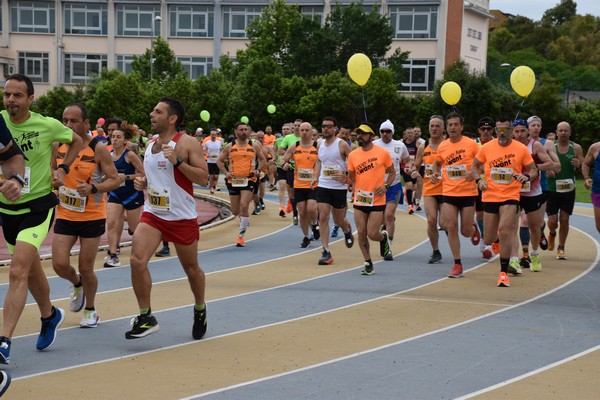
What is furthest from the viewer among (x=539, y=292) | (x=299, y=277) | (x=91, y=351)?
(x=299, y=277)

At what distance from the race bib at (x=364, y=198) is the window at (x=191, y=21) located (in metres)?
61.0

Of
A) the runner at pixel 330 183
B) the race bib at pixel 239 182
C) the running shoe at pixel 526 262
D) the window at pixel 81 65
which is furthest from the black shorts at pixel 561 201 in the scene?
the window at pixel 81 65

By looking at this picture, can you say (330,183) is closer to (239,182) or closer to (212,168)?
(239,182)

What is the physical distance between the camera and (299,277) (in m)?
12.8

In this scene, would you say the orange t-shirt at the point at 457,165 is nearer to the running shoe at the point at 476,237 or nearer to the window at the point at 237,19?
the running shoe at the point at 476,237

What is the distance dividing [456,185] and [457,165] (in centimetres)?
29

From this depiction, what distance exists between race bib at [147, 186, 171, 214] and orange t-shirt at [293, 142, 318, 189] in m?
7.51

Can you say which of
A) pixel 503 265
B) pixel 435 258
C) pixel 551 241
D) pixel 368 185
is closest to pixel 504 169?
pixel 503 265

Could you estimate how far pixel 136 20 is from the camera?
72.7m

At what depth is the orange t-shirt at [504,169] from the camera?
12.1m

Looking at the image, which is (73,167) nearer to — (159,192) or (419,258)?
(159,192)

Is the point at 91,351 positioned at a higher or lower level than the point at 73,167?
lower

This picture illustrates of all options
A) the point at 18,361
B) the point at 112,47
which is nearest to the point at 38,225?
the point at 18,361

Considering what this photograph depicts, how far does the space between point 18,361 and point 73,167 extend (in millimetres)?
2726
